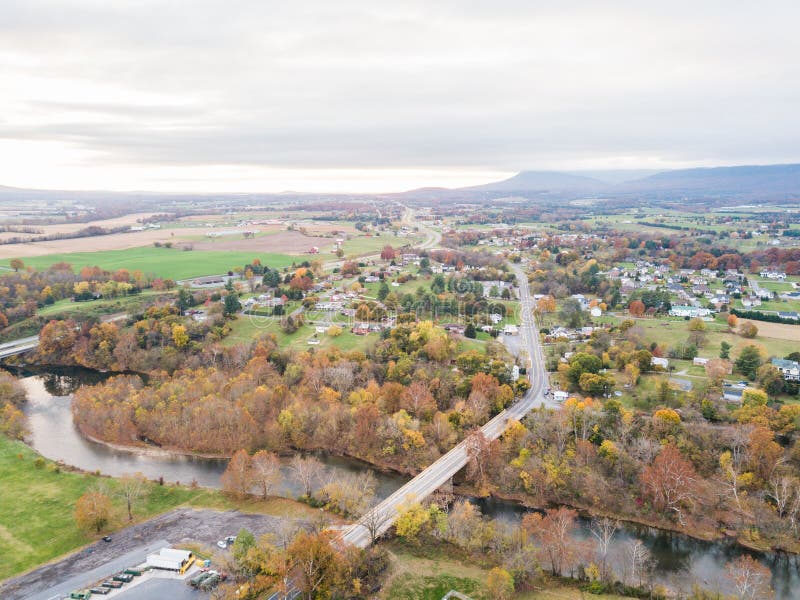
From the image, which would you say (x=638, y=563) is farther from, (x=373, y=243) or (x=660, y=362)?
(x=373, y=243)

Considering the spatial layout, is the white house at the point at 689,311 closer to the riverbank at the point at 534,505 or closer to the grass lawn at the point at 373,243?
the riverbank at the point at 534,505

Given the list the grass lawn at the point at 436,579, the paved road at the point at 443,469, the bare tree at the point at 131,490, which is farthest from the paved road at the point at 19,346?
the grass lawn at the point at 436,579

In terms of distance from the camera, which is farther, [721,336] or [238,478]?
[721,336]

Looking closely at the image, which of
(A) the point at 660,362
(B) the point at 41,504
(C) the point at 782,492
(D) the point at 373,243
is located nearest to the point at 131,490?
(B) the point at 41,504

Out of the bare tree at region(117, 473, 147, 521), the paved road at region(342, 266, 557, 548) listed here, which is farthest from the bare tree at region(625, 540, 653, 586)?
the bare tree at region(117, 473, 147, 521)

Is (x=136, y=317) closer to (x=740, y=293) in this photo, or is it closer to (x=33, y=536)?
(x=33, y=536)

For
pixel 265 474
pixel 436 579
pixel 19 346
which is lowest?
pixel 436 579

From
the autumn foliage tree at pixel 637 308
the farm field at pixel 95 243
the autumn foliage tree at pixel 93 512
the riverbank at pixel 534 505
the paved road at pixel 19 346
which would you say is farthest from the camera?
the farm field at pixel 95 243
